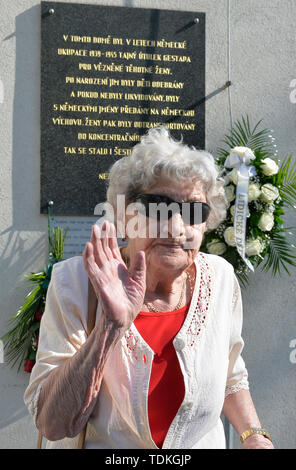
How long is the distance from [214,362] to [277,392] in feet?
7.25

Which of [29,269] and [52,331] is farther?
[29,269]

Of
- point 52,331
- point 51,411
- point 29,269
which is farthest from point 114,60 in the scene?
point 51,411

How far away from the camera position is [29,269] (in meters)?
3.72

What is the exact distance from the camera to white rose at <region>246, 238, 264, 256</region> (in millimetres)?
3502

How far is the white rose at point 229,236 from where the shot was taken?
3.48 meters

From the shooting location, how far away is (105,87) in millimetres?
3852

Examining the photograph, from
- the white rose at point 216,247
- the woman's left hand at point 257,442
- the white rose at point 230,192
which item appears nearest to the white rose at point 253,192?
the white rose at point 230,192

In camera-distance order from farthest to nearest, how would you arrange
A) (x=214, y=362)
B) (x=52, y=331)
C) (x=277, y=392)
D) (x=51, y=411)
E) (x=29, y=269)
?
(x=277, y=392) < (x=29, y=269) < (x=214, y=362) < (x=52, y=331) < (x=51, y=411)

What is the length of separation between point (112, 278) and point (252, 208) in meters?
2.11

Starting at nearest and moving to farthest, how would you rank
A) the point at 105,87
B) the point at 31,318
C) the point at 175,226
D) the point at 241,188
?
1. the point at 175,226
2. the point at 241,188
3. the point at 31,318
4. the point at 105,87

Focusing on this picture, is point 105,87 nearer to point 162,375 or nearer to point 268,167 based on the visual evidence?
point 268,167

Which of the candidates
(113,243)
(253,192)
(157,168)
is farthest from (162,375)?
(253,192)

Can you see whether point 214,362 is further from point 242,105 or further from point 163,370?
point 242,105

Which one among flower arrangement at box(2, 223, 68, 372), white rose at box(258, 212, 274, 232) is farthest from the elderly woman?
flower arrangement at box(2, 223, 68, 372)
